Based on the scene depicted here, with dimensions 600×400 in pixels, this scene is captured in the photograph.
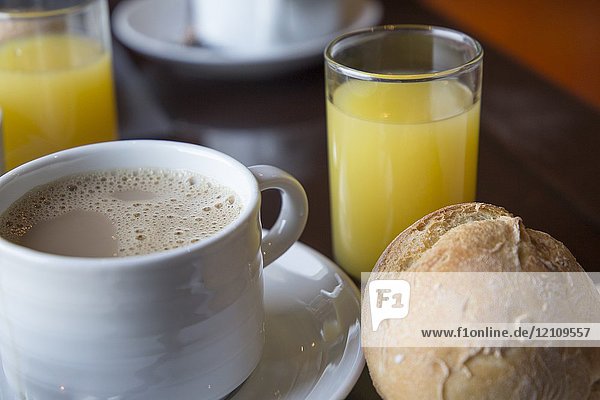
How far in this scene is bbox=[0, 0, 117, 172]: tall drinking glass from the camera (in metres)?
1.14

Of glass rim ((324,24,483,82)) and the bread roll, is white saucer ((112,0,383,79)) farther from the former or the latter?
the bread roll

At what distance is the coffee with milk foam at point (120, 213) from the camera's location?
69 centimetres

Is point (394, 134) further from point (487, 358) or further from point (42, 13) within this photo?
point (42, 13)

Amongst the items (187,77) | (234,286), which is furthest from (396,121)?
(187,77)

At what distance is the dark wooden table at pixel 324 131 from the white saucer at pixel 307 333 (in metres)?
0.14

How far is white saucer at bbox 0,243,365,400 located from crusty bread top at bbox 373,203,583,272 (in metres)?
0.09

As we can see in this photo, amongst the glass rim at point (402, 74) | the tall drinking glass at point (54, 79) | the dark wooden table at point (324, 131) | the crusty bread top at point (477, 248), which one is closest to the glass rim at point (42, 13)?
the tall drinking glass at point (54, 79)

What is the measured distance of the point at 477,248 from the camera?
2.09 ft

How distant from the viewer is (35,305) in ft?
2.06

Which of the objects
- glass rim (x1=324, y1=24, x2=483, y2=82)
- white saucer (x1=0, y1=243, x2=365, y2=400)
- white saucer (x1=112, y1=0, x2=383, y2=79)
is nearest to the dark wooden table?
white saucer (x1=112, y1=0, x2=383, y2=79)

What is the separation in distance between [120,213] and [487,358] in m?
0.35

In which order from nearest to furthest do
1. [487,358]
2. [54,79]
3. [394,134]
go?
[487,358], [394,134], [54,79]

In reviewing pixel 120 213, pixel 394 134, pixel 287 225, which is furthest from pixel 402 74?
pixel 120 213

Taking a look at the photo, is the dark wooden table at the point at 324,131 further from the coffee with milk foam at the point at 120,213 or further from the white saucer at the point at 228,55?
the coffee with milk foam at the point at 120,213
